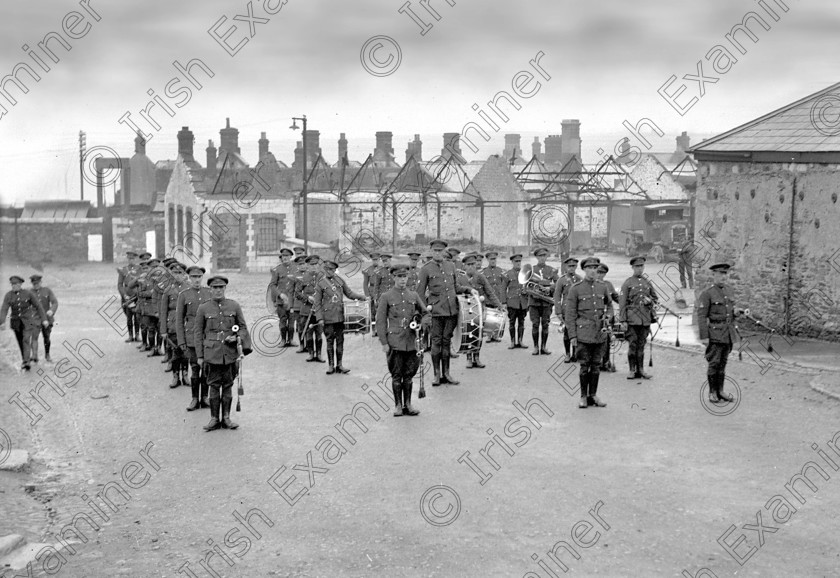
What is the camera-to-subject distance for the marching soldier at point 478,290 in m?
15.8

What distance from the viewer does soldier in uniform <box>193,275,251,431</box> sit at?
11.7 m

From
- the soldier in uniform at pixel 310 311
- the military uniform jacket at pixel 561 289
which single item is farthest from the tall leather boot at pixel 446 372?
the soldier in uniform at pixel 310 311

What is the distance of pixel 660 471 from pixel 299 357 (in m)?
8.71

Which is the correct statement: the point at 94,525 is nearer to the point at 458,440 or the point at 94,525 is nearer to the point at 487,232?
the point at 458,440

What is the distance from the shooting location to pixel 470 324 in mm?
15180

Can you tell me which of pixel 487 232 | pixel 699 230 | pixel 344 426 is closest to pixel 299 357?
pixel 344 426

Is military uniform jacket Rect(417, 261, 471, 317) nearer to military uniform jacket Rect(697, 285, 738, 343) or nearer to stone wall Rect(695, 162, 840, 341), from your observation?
military uniform jacket Rect(697, 285, 738, 343)

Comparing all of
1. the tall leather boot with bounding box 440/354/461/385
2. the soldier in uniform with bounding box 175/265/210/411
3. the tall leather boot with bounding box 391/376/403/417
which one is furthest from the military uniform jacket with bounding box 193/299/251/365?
the tall leather boot with bounding box 440/354/461/385

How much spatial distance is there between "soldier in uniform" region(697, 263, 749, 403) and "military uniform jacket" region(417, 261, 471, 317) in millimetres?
3528

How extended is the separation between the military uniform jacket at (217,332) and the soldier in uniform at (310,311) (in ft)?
13.5

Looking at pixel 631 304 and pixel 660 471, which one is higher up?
pixel 631 304

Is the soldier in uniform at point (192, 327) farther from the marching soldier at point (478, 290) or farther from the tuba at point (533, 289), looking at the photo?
the tuba at point (533, 289)

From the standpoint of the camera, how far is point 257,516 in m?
8.64

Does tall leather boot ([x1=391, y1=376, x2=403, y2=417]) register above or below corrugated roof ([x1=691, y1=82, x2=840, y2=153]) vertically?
below
